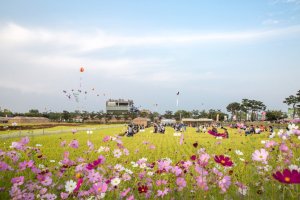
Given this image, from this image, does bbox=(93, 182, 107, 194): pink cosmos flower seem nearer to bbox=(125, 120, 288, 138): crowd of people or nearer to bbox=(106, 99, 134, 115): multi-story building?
bbox=(125, 120, 288, 138): crowd of people

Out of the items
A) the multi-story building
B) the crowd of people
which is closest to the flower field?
the crowd of people

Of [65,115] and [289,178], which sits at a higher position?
[65,115]

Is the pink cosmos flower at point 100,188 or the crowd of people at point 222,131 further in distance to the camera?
the crowd of people at point 222,131

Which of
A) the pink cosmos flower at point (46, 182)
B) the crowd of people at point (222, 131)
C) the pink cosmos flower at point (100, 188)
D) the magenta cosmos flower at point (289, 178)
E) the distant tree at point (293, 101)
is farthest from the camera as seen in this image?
the distant tree at point (293, 101)

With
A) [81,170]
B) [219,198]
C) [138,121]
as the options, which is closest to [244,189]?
[219,198]

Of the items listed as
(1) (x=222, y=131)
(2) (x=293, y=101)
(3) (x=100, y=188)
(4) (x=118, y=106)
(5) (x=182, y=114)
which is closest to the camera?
(3) (x=100, y=188)

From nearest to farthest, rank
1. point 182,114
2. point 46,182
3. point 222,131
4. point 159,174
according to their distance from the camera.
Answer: point 46,182 < point 159,174 < point 222,131 < point 182,114

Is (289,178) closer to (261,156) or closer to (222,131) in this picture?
(261,156)

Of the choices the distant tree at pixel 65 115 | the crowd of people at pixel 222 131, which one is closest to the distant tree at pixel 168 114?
the distant tree at pixel 65 115

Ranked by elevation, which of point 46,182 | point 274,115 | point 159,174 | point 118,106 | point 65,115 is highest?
point 118,106

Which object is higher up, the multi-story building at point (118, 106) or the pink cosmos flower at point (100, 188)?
the multi-story building at point (118, 106)

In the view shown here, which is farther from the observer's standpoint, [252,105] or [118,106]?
[118,106]

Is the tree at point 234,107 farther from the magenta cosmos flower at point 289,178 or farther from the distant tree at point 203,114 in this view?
the magenta cosmos flower at point 289,178

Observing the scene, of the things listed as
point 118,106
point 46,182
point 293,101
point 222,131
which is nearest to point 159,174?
point 46,182
